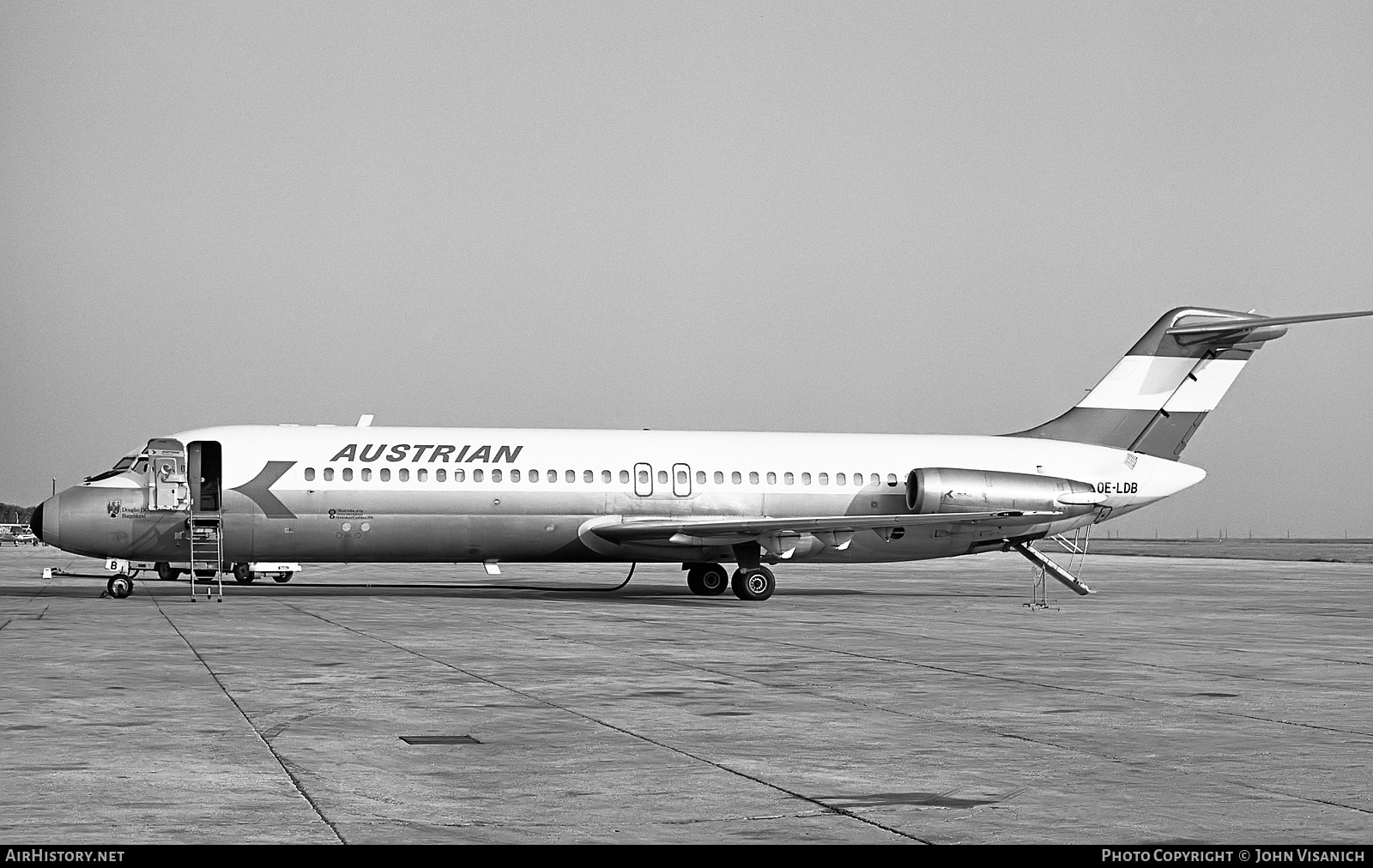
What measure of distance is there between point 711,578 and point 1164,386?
11.3 metres

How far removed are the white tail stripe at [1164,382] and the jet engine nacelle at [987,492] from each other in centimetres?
273

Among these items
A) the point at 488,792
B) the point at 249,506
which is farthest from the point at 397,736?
the point at 249,506

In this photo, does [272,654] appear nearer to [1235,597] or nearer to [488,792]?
[488,792]

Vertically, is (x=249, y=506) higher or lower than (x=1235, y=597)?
higher

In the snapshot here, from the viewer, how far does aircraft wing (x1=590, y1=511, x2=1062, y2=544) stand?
28.6m

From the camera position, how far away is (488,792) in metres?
8.25

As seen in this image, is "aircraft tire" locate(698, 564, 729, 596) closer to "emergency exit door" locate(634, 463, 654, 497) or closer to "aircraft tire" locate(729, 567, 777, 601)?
"aircraft tire" locate(729, 567, 777, 601)

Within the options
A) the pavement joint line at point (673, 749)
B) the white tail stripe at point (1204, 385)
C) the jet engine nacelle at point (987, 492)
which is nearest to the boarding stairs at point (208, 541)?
the pavement joint line at point (673, 749)

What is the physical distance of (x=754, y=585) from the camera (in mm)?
29438

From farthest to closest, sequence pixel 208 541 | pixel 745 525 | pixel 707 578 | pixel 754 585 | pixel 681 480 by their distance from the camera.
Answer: pixel 707 578 < pixel 681 480 < pixel 754 585 < pixel 745 525 < pixel 208 541

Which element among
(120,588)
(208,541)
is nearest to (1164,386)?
(208,541)

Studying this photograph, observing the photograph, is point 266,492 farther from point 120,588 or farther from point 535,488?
point 535,488

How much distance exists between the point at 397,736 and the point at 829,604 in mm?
18867
